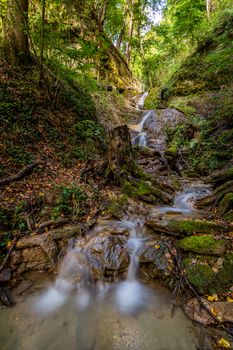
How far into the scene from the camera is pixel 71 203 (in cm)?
486

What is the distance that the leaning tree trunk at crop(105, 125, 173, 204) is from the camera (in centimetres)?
590

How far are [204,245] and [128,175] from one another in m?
3.10

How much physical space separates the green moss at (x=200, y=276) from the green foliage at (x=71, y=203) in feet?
7.96

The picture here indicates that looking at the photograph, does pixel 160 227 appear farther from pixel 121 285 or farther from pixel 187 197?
pixel 187 197

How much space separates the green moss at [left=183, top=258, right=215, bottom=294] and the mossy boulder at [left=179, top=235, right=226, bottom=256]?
25 centimetres

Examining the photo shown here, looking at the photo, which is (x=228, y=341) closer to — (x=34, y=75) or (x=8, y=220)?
(x=8, y=220)

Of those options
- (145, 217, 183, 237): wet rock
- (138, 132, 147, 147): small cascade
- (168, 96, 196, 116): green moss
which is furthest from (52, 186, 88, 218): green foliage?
(168, 96, 196, 116): green moss

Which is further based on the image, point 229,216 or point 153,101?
point 153,101

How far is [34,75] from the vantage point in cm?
745

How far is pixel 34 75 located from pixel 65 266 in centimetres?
649

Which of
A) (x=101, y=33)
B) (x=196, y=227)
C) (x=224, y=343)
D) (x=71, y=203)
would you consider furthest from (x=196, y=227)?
(x=101, y=33)

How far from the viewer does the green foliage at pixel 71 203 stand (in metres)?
4.59

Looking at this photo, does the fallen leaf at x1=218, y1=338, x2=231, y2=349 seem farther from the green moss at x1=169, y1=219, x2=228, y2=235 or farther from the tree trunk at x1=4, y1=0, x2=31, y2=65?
the tree trunk at x1=4, y1=0, x2=31, y2=65

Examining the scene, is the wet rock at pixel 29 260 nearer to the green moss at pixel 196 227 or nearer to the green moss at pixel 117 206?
the green moss at pixel 117 206
